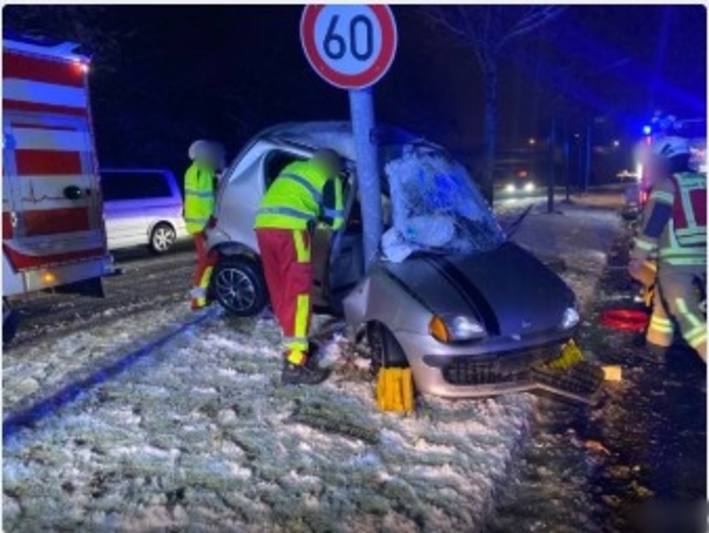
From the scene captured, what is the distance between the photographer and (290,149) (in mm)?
6035

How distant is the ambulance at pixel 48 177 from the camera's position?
5.59 meters

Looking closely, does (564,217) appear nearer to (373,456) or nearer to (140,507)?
(373,456)

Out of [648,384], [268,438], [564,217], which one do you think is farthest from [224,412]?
[564,217]

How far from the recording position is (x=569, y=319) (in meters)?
4.65

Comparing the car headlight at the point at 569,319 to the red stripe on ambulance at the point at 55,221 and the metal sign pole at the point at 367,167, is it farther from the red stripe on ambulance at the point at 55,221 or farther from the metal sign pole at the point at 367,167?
the red stripe on ambulance at the point at 55,221

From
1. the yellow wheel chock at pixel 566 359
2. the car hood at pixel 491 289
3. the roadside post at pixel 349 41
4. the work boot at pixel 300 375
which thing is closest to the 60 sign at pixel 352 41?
the roadside post at pixel 349 41

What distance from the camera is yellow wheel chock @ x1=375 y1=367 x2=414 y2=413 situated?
450cm

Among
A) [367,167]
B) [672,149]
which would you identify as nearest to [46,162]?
[367,167]

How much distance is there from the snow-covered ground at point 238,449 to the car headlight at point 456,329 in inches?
21.8

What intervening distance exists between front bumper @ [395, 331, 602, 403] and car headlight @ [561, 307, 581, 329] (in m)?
0.10

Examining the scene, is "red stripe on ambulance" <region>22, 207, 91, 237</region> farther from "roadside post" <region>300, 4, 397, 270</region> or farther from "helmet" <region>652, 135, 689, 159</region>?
"helmet" <region>652, 135, 689, 159</region>

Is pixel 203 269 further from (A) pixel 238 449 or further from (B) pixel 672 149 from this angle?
(B) pixel 672 149

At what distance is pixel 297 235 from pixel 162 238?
836 centimetres

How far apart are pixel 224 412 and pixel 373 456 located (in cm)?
113
